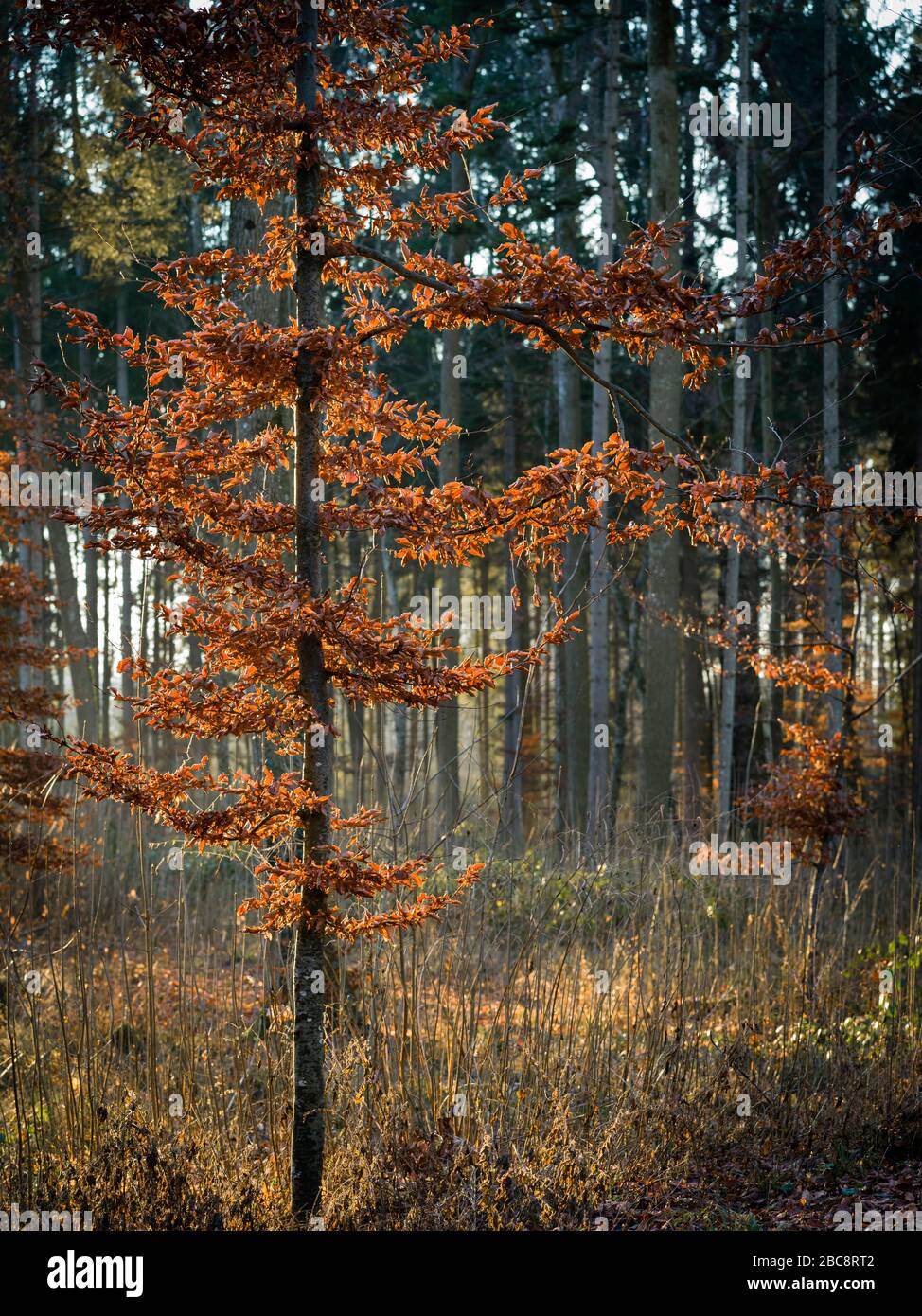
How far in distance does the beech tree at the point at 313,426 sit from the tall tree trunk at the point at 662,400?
7.54 metres

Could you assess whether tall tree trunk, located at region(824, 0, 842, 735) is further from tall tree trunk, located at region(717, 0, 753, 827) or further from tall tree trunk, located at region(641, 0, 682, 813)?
tall tree trunk, located at region(641, 0, 682, 813)

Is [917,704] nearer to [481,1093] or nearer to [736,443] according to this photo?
[736,443]

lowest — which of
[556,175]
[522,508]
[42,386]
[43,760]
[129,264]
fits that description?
[43,760]

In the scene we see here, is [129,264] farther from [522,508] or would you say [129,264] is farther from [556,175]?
[522,508]

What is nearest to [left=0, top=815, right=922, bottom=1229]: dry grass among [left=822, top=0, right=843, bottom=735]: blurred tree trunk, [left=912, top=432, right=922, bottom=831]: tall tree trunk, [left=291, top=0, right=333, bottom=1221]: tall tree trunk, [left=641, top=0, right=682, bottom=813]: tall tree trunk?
[left=291, top=0, right=333, bottom=1221]: tall tree trunk

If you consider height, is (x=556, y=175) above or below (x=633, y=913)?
above

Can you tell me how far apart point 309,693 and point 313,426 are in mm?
972

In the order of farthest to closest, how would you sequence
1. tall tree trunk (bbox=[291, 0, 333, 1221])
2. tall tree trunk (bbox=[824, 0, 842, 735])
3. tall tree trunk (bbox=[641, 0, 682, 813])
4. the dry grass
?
tall tree trunk (bbox=[824, 0, 842, 735])
tall tree trunk (bbox=[641, 0, 682, 813])
the dry grass
tall tree trunk (bbox=[291, 0, 333, 1221])

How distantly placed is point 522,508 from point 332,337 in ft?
2.78

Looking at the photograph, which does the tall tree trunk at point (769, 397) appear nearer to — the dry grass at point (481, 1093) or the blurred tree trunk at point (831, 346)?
the blurred tree trunk at point (831, 346)

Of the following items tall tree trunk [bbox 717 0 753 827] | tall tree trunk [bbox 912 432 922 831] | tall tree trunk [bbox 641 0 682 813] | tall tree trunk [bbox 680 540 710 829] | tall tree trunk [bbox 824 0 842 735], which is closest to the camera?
tall tree trunk [bbox 641 0 682 813]

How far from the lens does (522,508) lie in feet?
12.9

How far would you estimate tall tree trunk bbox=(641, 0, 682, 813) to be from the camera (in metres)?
11.7
